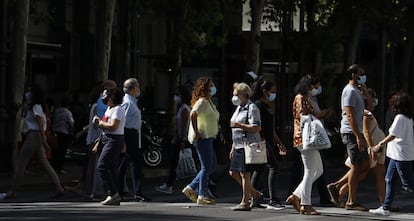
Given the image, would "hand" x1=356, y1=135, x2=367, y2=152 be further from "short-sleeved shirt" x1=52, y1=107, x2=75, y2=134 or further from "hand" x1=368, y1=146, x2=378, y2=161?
"short-sleeved shirt" x1=52, y1=107, x2=75, y2=134

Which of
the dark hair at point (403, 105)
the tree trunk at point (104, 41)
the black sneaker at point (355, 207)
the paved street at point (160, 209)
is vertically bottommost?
the paved street at point (160, 209)

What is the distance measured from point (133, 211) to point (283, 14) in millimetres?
14548

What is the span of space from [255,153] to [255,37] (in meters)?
12.5

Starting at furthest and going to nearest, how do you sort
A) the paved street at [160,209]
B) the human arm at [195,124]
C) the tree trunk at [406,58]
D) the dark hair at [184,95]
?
the tree trunk at [406,58] < the dark hair at [184,95] < the human arm at [195,124] < the paved street at [160,209]

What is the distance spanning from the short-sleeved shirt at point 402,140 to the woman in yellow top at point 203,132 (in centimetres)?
269

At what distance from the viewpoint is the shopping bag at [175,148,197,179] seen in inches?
663

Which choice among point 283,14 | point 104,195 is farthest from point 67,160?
point 104,195

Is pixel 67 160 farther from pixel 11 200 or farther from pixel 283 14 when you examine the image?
pixel 11 200

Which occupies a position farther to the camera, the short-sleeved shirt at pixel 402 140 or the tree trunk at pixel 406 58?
the tree trunk at pixel 406 58

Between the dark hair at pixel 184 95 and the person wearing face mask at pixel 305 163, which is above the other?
the dark hair at pixel 184 95

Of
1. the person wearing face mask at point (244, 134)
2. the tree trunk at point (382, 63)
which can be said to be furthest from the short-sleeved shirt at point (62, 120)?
the tree trunk at point (382, 63)

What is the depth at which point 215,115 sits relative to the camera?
49.1ft

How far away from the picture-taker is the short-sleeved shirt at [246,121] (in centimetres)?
1378

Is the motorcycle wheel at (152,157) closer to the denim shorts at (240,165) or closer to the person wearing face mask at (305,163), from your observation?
the denim shorts at (240,165)
